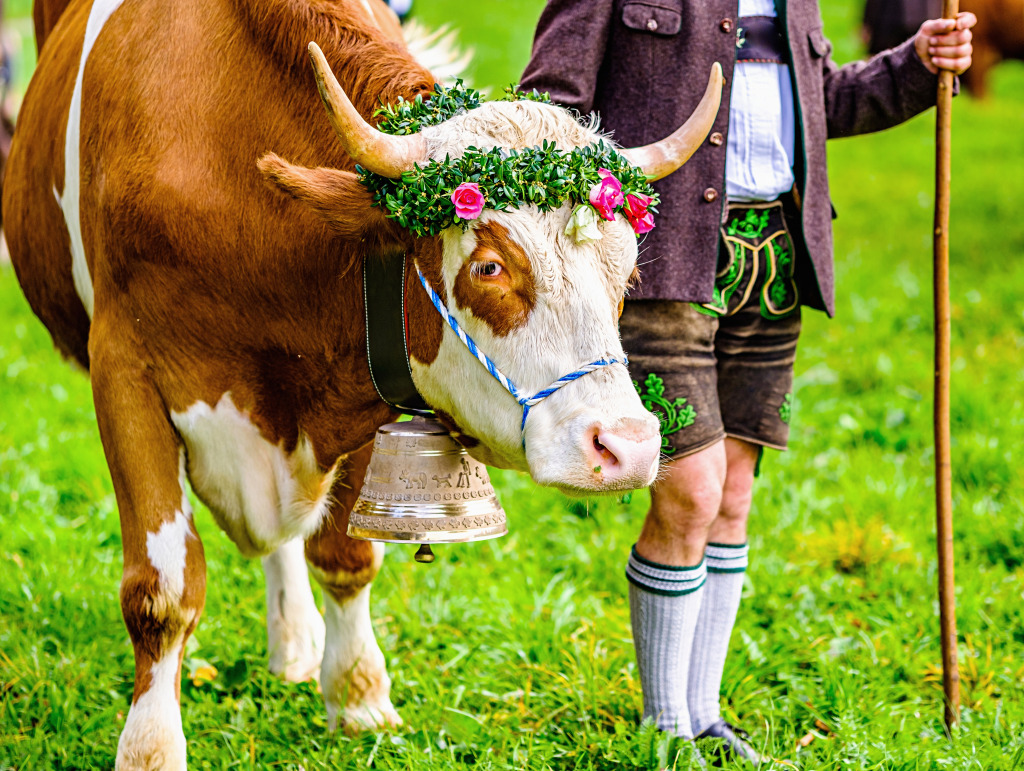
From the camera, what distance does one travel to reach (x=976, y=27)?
428 inches

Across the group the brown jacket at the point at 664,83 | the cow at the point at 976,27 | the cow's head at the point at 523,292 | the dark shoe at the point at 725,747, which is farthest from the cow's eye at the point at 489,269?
the cow at the point at 976,27

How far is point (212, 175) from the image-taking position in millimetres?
2650

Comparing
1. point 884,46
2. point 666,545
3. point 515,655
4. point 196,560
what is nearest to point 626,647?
point 515,655

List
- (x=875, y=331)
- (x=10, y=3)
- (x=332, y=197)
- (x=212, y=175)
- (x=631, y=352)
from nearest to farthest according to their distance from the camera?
(x=332, y=197)
(x=212, y=175)
(x=631, y=352)
(x=875, y=331)
(x=10, y=3)

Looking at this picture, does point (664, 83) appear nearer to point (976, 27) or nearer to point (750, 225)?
point (750, 225)

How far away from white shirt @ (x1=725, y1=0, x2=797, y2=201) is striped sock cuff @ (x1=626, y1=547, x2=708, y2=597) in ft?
3.24

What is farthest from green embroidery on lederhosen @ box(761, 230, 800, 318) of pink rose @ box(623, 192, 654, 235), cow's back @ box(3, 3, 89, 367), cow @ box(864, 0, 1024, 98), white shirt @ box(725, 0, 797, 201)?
cow @ box(864, 0, 1024, 98)

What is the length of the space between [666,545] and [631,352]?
1.71 feet

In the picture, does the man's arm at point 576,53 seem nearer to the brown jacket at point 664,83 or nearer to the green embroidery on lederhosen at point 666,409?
the brown jacket at point 664,83

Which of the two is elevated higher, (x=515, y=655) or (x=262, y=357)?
(x=262, y=357)

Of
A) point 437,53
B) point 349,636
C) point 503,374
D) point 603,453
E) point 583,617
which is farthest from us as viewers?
point 437,53

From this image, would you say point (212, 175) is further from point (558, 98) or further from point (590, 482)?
point (590, 482)

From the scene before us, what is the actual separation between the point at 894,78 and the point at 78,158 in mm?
2224

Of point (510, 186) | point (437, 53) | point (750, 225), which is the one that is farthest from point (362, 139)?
point (437, 53)
